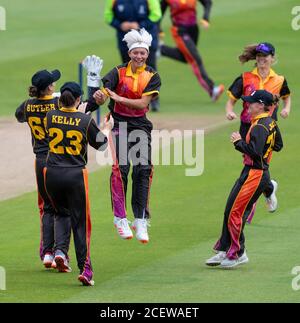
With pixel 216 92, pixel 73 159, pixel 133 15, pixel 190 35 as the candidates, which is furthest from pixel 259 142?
pixel 190 35

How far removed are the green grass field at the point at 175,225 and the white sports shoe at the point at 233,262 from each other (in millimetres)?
111

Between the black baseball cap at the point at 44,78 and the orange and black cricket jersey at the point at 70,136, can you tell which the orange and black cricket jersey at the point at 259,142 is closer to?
the orange and black cricket jersey at the point at 70,136

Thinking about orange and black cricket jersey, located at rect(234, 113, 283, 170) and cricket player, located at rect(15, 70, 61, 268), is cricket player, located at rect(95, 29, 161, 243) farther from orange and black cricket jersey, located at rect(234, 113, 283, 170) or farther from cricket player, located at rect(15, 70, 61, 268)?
orange and black cricket jersey, located at rect(234, 113, 283, 170)

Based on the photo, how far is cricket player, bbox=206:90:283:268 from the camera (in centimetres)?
1428

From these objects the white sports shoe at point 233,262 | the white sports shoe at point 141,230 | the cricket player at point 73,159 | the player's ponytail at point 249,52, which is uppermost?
the player's ponytail at point 249,52

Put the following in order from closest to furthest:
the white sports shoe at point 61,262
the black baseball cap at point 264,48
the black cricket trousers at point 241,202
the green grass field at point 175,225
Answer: the green grass field at point 175,225 < the white sports shoe at point 61,262 < the black cricket trousers at point 241,202 < the black baseball cap at point 264,48

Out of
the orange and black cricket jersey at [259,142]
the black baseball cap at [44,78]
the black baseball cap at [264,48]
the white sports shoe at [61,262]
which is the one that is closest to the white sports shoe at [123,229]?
the white sports shoe at [61,262]

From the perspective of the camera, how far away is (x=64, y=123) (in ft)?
44.6

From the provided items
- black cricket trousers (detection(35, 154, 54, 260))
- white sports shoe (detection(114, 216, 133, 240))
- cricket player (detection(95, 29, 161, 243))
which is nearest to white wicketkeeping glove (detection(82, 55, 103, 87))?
cricket player (detection(95, 29, 161, 243))

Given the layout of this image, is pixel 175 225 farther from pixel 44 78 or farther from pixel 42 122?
pixel 44 78

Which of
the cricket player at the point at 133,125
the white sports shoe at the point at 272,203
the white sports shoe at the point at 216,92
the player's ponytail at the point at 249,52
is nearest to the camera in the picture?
the cricket player at the point at 133,125

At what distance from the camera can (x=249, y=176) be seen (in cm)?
1450

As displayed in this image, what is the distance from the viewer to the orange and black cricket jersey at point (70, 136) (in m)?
13.6
